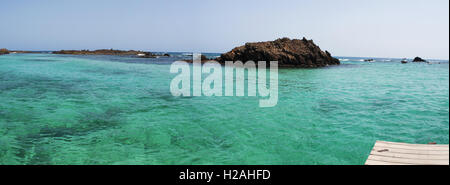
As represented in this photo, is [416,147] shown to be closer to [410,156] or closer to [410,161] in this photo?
[410,156]

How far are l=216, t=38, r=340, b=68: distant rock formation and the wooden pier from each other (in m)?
44.1

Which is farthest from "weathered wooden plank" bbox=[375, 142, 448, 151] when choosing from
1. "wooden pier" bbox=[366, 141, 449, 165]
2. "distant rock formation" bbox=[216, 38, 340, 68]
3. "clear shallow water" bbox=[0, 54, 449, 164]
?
"distant rock formation" bbox=[216, 38, 340, 68]

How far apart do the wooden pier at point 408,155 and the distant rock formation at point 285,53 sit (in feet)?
145

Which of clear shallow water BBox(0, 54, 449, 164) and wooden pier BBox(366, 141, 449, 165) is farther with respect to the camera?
clear shallow water BBox(0, 54, 449, 164)

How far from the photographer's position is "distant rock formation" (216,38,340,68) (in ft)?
164

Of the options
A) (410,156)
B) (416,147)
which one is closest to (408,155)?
(410,156)

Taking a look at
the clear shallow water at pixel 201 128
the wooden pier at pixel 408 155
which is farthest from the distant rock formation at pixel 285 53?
the wooden pier at pixel 408 155

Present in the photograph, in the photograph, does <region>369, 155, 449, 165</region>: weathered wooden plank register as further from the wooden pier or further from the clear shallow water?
the clear shallow water

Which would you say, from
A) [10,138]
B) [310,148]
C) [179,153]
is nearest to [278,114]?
[310,148]

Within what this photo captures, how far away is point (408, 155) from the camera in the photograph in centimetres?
577

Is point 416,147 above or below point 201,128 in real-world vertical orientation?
above

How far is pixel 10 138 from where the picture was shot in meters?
7.61

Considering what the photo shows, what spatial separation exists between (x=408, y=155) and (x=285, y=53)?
4697 cm
